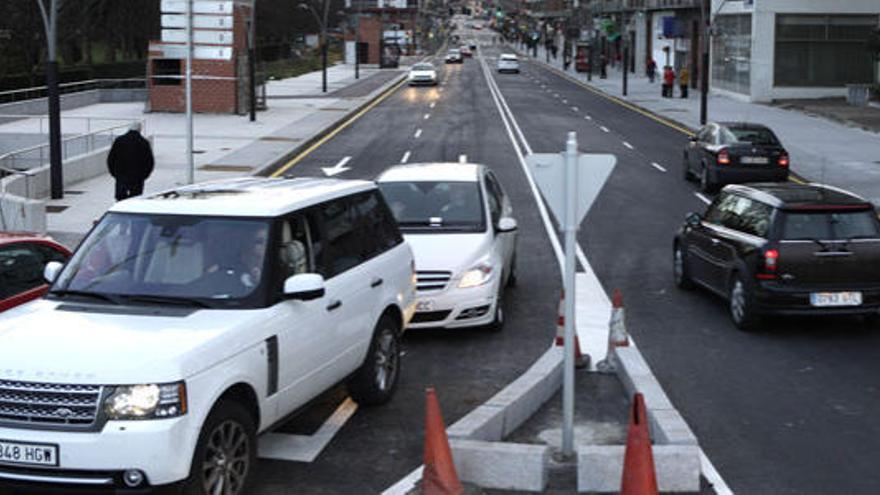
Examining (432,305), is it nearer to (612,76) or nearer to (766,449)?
(766,449)

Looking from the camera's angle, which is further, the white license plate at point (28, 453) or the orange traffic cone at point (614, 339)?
the orange traffic cone at point (614, 339)

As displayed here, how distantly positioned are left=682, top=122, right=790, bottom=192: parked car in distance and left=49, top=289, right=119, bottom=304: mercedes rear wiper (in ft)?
63.5

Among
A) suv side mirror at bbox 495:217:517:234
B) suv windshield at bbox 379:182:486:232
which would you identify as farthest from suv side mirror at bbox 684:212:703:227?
suv windshield at bbox 379:182:486:232

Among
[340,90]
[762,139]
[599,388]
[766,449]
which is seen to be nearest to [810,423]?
[766,449]

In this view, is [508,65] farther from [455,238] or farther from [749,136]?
[455,238]

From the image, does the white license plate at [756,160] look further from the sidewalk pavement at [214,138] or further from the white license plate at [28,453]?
the white license plate at [28,453]

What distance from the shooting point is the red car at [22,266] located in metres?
9.94

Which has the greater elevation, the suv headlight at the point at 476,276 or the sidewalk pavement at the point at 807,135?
the sidewalk pavement at the point at 807,135

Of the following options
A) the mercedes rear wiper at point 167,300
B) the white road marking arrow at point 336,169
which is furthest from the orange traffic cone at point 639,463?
the white road marking arrow at point 336,169

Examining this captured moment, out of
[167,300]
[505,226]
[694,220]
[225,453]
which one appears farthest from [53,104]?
[225,453]

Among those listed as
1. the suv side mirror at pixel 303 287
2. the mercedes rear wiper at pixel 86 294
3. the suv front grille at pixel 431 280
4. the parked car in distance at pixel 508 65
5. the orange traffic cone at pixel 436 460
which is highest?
the parked car in distance at pixel 508 65

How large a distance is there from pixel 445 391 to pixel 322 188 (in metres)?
2.33

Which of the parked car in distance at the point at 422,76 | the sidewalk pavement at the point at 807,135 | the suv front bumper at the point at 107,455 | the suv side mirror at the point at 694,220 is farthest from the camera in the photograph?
the parked car in distance at the point at 422,76

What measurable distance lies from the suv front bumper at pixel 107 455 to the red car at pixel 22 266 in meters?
3.88
